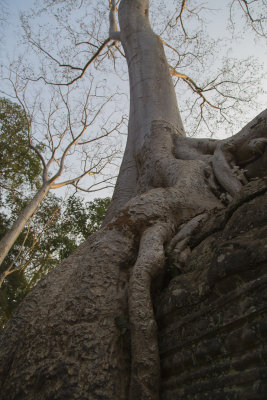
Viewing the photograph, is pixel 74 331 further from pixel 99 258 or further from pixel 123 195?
pixel 123 195

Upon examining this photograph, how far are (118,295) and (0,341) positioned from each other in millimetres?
657

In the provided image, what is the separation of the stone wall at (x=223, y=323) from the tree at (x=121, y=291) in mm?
101

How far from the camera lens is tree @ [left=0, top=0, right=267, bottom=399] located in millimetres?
1190

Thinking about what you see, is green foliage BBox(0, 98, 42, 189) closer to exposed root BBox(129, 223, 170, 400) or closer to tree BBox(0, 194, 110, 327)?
tree BBox(0, 194, 110, 327)

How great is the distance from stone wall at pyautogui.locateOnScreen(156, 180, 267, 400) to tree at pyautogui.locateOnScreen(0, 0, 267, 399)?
0.10 metres

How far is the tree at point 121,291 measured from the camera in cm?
119

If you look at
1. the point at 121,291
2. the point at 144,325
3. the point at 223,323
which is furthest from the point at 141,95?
the point at 223,323

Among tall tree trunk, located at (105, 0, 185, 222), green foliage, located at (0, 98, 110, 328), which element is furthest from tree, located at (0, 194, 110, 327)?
tall tree trunk, located at (105, 0, 185, 222)

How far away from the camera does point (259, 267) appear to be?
1.05 metres

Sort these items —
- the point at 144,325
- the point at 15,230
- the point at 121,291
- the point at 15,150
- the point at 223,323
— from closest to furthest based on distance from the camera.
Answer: the point at 223,323, the point at 144,325, the point at 121,291, the point at 15,230, the point at 15,150

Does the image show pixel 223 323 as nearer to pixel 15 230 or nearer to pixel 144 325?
pixel 144 325

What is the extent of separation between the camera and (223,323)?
3.40ft

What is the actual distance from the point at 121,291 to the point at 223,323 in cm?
64

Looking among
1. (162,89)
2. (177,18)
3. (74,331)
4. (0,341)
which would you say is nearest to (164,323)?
(74,331)
